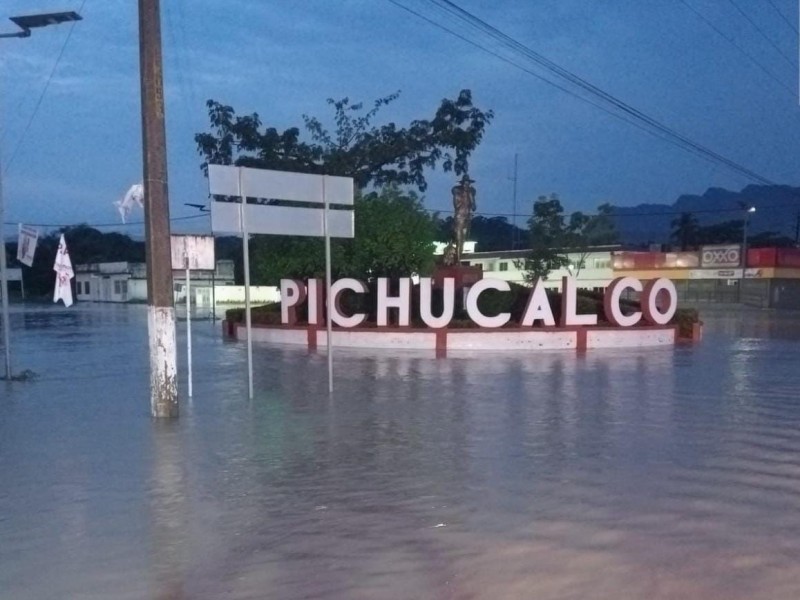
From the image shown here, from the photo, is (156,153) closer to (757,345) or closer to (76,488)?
(76,488)

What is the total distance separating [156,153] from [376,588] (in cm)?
785

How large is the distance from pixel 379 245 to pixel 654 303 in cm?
815

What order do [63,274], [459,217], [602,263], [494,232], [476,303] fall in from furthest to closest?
[494,232], [602,263], [459,217], [476,303], [63,274]

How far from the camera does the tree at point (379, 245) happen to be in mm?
25938

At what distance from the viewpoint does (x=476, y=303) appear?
74.9 feet

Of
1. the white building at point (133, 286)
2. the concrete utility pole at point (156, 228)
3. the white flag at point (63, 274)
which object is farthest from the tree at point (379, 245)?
the white building at point (133, 286)

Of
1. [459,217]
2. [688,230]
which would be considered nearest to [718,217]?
[688,230]

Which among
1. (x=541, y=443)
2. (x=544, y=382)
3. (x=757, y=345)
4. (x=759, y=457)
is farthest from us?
(x=757, y=345)

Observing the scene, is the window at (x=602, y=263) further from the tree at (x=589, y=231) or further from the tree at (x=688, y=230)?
the tree at (x=688, y=230)

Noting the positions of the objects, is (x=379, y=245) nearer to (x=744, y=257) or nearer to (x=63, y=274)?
(x=63, y=274)

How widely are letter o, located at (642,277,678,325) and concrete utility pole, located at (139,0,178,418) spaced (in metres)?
16.1

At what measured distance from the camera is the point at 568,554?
6109 mm

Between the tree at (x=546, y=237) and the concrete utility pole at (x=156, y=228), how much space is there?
41733mm

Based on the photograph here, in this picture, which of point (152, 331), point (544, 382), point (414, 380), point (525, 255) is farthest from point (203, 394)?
point (525, 255)
